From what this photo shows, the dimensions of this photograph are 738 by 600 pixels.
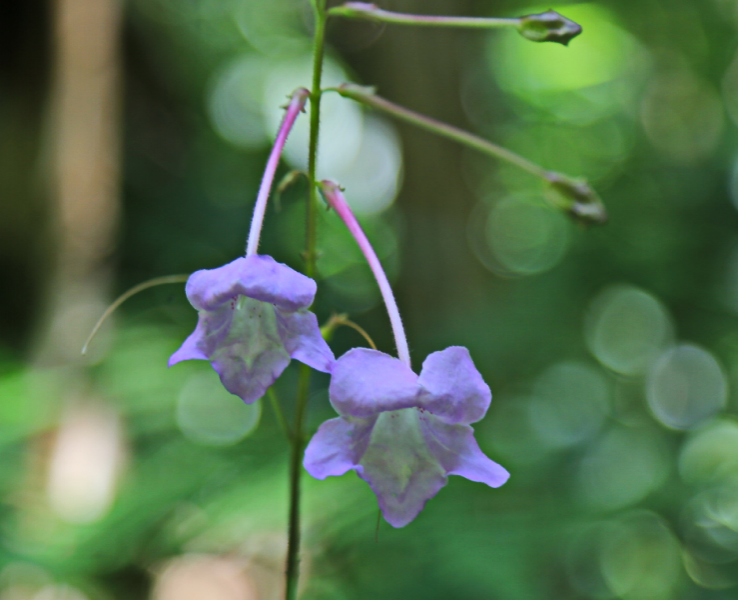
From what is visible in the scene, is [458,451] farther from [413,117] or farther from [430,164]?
[430,164]

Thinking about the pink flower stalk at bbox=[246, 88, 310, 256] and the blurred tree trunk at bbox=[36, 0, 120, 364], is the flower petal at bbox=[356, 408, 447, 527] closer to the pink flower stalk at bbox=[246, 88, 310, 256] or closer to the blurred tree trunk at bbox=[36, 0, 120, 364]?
the pink flower stalk at bbox=[246, 88, 310, 256]

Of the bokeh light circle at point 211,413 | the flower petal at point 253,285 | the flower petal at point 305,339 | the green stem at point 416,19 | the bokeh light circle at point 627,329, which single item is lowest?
the bokeh light circle at point 211,413

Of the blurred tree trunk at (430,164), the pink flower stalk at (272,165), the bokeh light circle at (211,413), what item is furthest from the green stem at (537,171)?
the blurred tree trunk at (430,164)

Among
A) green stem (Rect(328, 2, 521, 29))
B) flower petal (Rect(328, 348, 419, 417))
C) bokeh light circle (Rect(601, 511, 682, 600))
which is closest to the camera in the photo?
flower petal (Rect(328, 348, 419, 417))

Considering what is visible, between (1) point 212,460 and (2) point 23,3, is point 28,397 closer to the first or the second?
(1) point 212,460

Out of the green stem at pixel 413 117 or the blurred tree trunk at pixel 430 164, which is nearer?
the green stem at pixel 413 117

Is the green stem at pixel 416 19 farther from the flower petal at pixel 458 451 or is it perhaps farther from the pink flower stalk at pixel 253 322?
the flower petal at pixel 458 451

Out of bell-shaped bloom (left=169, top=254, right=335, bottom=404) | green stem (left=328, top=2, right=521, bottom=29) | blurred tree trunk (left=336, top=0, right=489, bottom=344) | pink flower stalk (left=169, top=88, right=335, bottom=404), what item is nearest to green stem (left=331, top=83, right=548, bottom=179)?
green stem (left=328, top=2, right=521, bottom=29)
